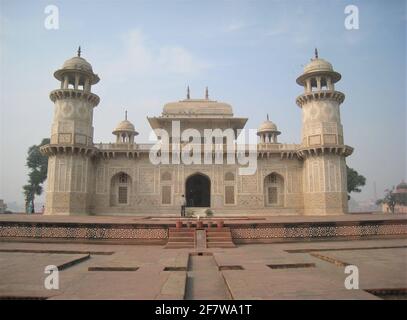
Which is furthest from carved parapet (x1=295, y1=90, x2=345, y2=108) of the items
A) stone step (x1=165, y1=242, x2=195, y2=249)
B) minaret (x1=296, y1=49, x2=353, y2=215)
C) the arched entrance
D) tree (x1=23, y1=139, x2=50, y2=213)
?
tree (x1=23, y1=139, x2=50, y2=213)

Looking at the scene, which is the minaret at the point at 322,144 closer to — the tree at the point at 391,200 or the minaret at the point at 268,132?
the minaret at the point at 268,132

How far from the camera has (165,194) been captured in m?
25.4

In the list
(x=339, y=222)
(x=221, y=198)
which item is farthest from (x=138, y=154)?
(x=339, y=222)

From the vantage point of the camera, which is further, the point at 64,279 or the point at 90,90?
the point at 90,90

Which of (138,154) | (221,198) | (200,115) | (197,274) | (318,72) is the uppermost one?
(318,72)

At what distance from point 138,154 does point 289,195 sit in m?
12.6

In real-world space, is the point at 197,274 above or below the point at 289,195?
below

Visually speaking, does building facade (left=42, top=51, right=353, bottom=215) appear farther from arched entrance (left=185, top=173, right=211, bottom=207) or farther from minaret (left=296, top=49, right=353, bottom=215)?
arched entrance (left=185, top=173, right=211, bottom=207)

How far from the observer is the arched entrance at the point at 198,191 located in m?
28.7

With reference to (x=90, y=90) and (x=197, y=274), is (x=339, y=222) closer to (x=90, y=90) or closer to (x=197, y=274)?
(x=197, y=274)

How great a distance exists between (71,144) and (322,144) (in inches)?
718

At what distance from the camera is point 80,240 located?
12086 millimetres

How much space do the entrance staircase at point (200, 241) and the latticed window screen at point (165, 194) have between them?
13454 millimetres
